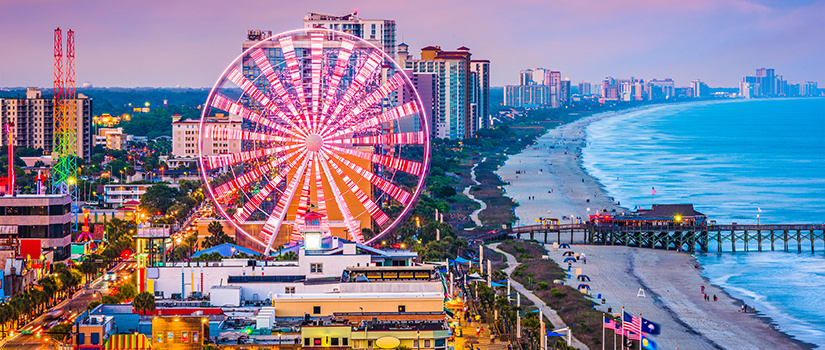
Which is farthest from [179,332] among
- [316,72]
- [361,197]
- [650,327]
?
[361,197]

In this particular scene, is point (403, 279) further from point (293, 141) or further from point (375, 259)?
point (293, 141)

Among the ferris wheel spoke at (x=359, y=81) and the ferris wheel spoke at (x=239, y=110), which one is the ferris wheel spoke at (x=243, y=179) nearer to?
the ferris wheel spoke at (x=239, y=110)

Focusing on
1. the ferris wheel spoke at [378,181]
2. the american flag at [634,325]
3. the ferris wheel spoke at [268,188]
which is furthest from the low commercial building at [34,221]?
the american flag at [634,325]

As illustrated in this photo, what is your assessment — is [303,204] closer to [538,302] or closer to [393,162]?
[393,162]

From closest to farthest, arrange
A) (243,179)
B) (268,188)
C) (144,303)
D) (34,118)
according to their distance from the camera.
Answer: (144,303) < (243,179) < (268,188) < (34,118)

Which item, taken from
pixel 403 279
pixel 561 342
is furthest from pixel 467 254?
pixel 403 279

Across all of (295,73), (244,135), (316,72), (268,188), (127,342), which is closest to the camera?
(127,342)

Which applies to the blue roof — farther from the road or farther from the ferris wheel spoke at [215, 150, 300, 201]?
the ferris wheel spoke at [215, 150, 300, 201]

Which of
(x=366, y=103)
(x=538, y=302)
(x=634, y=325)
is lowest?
(x=538, y=302)
